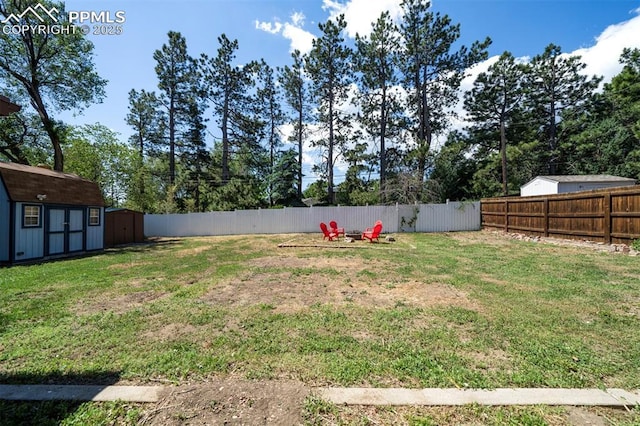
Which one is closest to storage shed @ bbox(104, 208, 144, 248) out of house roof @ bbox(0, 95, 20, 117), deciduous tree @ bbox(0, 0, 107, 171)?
deciduous tree @ bbox(0, 0, 107, 171)

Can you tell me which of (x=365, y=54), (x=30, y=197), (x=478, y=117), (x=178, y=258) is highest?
(x=365, y=54)

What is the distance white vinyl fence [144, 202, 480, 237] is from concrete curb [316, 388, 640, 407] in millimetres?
13015

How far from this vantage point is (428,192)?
1669 cm

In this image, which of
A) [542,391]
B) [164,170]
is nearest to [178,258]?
[542,391]

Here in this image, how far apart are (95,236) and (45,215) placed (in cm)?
223

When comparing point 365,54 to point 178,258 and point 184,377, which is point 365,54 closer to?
point 178,258

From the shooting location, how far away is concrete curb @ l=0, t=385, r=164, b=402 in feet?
6.43

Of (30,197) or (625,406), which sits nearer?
(625,406)

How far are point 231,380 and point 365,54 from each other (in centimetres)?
2327

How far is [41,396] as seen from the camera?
6.51ft

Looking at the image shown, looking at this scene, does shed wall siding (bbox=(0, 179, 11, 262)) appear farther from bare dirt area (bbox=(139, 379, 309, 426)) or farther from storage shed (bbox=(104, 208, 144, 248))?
bare dirt area (bbox=(139, 379, 309, 426))

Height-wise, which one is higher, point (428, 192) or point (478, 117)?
point (478, 117)

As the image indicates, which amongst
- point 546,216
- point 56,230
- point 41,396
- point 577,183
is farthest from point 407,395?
point 577,183

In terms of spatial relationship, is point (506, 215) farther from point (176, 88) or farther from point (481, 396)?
point (176, 88)
